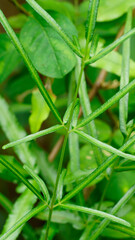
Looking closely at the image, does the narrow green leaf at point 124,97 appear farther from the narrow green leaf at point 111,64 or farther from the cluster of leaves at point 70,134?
the narrow green leaf at point 111,64

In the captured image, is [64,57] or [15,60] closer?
[64,57]

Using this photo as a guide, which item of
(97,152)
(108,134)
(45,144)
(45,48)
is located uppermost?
(45,48)

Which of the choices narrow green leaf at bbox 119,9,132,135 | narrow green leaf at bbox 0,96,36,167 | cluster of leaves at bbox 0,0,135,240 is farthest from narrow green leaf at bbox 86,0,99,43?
narrow green leaf at bbox 0,96,36,167

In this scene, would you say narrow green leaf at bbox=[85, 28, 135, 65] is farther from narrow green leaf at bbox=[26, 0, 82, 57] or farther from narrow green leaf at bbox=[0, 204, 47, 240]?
narrow green leaf at bbox=[0, 204, 47, 240]

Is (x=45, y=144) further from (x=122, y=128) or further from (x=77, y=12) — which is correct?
(x=122, y=128)

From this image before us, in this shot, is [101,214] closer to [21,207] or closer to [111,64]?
[21,207]

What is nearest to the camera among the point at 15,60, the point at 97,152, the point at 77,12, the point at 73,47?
Result: the point at 73,47

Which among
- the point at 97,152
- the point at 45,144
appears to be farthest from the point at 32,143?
the point at 45,144

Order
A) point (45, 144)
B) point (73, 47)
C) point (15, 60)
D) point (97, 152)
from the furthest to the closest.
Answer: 1. point (45, 144)
2. point (15, 60)
3. point (97, 152)
4. point (73, 47)
